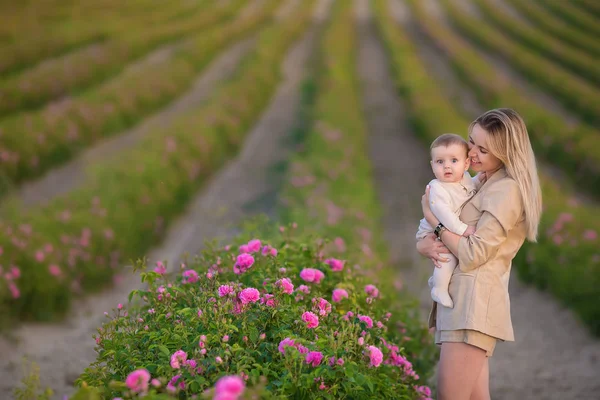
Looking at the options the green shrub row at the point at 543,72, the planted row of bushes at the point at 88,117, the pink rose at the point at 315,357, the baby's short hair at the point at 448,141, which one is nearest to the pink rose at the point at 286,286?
the pink rose at the point at 315,357

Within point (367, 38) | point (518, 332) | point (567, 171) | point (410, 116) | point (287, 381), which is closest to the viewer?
point (287, 381)

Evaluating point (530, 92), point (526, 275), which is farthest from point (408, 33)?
point (526, 275)

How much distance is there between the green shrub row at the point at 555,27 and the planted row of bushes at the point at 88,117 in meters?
12.8

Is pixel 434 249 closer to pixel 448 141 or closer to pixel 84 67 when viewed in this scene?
pixel 448 141

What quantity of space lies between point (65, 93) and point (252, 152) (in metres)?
5.27

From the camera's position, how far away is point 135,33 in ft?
72.1

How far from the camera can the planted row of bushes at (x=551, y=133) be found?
1109cm

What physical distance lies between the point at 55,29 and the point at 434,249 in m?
21.0

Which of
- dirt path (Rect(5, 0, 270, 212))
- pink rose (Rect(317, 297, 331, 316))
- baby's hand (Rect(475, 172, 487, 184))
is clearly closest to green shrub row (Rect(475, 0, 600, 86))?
dirt path (Rect(5, 0, 270, 212))

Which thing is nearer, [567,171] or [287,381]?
[287,381]

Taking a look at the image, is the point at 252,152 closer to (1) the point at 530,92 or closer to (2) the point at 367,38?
(1) the point at 530,92

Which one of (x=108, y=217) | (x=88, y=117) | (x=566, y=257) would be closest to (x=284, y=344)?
(x=566, y=257)

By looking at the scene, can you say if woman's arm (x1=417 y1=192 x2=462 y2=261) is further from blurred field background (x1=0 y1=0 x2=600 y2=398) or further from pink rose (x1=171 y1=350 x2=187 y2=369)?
blurred field background (x1=0 y1=0 x2=600 y2=398)

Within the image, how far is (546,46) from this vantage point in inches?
896
